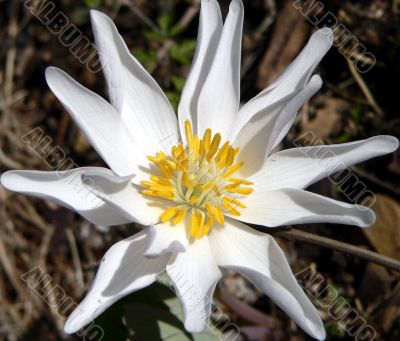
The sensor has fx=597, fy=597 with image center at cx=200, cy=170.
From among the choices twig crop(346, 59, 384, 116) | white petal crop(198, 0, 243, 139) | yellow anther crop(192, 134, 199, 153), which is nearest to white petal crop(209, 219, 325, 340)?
yellow anther crop(192, 134, 199, 153)

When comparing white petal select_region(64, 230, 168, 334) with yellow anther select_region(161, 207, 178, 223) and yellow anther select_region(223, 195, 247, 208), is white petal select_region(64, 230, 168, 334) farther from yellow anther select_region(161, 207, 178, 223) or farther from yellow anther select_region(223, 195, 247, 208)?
yellow anther select_region(223, 195, 247, 208)

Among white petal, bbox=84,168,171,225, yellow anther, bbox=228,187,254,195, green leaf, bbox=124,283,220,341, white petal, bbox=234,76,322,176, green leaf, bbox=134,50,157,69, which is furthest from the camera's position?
green leaf, bbox=134,50,157,69

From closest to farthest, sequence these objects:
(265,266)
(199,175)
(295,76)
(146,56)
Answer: (265,266)
(295,76)
(199,175)
(146,56)

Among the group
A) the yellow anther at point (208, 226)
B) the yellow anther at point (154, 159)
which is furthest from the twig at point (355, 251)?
the yellow anther at point (154, 159)

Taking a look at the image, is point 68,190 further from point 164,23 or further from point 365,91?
point 365,91

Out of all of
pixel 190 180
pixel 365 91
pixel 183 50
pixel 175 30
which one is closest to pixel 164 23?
pixel 175 30

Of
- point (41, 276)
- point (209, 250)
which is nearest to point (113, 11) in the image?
point (41, 276)
